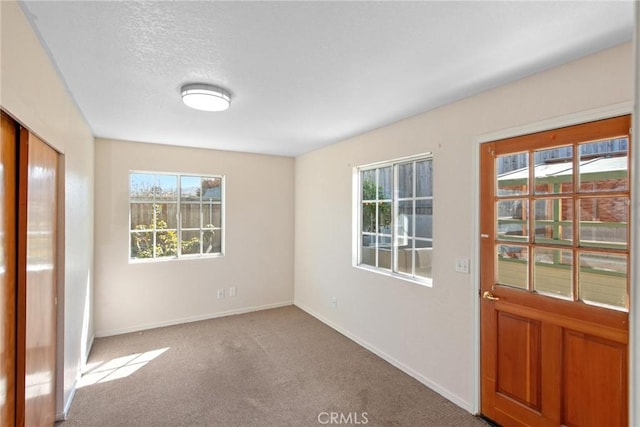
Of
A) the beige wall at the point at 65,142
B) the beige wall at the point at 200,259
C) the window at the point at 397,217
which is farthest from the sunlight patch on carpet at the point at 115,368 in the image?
the window at the point at 397,217

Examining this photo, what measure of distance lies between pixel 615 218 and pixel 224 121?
3.11 metres

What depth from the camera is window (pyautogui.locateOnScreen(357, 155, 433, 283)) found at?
9.81 ft

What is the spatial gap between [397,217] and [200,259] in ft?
9.10

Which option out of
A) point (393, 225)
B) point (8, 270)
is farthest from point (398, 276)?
point (8, 270)

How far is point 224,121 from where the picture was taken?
3.17 metres

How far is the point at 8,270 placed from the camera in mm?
1592

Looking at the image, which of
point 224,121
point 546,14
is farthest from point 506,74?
point 224,121

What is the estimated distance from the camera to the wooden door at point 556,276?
1.78m

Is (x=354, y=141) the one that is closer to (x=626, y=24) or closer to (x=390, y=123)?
(x=390, y=123)

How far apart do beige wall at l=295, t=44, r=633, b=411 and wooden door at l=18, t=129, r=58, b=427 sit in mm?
2750

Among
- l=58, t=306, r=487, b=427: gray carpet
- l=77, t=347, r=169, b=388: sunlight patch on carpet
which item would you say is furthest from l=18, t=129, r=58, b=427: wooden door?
l=77, t=347, r=169, b=388: sunlight patch on carpet

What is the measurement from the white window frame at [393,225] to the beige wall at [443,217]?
0.08 metres

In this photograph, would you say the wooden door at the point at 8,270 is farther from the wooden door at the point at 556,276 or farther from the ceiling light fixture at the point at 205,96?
the wooden door at the point at 556,276

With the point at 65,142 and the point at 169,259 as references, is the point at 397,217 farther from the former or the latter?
the point at 169,259
